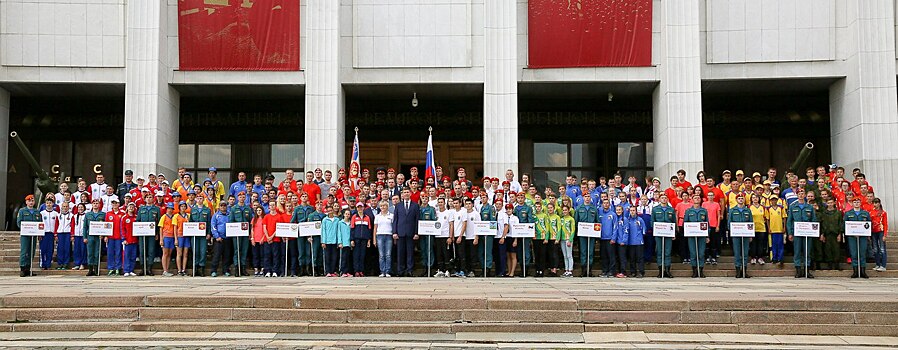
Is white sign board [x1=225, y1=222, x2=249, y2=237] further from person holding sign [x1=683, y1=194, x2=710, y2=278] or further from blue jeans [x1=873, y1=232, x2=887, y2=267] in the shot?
blue jeans [x1=873, y1=232, x2=887, y2=267]

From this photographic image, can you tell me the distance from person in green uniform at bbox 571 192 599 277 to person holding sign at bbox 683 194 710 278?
2.00 metres

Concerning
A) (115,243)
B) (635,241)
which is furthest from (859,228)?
(115,243)

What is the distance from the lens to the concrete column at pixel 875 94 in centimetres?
2409

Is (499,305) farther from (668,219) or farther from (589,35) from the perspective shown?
(589,35)

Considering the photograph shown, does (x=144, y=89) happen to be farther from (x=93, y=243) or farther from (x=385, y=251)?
(x=385, y=251)

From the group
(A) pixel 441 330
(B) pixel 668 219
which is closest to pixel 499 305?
(A) pixel 441 330

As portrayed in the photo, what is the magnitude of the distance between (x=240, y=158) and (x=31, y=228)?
12.0 meters

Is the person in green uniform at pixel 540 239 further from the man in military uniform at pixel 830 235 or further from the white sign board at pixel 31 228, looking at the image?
the white sign board at pixel 31 228

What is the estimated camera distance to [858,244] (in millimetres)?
18781

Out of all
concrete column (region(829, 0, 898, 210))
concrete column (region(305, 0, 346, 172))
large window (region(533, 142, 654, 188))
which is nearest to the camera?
concrete column (region(829, 0, 898, 210))

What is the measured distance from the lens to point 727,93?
2827 cm

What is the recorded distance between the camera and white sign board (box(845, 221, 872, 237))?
18672 millimetres

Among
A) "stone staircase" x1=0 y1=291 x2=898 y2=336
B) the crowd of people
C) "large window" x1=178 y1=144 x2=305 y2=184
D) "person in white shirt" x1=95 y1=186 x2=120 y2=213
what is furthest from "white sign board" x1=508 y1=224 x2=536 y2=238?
"large window" x1=178 y1=144 x2=305 y2=184

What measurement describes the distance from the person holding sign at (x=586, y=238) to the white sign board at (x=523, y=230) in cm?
105
